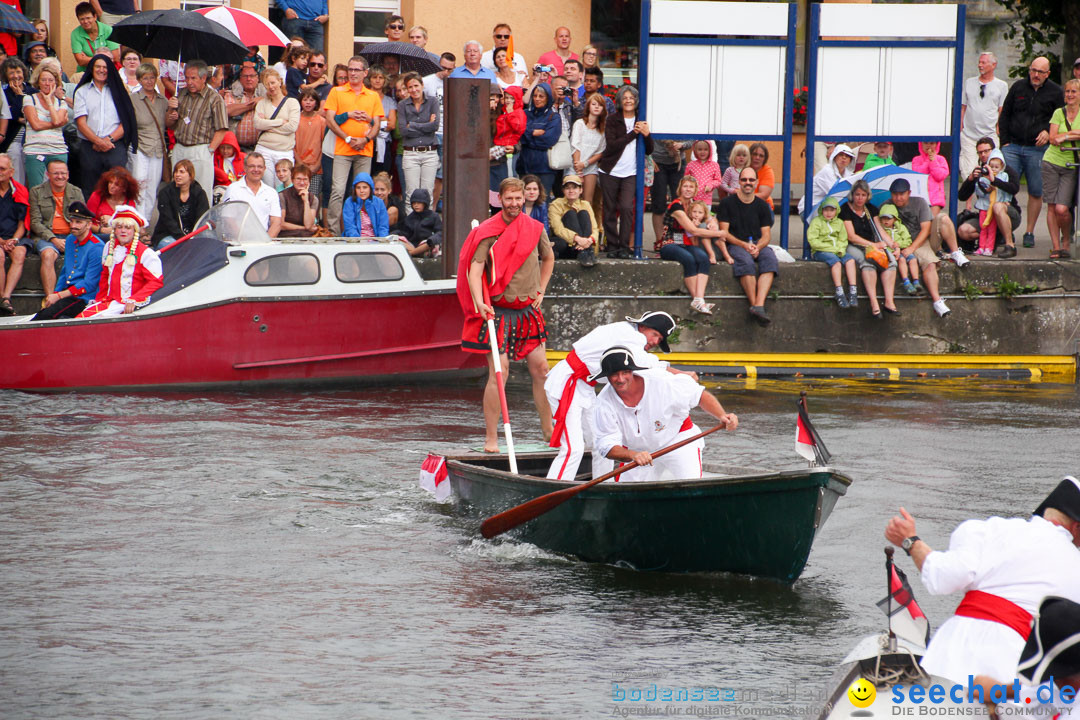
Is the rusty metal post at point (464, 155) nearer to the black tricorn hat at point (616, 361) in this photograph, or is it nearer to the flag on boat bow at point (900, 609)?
the black tricorn hat at point (616, 361)

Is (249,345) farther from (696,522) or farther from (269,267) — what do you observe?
(696,522)

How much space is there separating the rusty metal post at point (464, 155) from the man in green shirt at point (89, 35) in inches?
162

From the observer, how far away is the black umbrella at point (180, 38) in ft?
51.4

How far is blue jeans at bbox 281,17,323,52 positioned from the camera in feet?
62.4

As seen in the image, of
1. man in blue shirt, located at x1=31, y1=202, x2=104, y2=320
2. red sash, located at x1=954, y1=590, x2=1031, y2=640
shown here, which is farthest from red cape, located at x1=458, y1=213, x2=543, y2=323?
red sash, located at x1=954, y1=590, x2=1031, y2=640

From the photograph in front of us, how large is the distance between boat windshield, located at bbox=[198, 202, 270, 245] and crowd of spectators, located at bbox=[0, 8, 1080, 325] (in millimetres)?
266

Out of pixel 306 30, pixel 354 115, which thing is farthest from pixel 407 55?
pixel 306 30

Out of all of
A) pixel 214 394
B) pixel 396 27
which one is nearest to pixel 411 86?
pixel 396 27

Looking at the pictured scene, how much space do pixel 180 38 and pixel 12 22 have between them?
6.23 ft

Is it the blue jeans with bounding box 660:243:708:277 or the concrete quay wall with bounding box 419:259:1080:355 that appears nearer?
the blue jeans with bounding box 660:243:708:277

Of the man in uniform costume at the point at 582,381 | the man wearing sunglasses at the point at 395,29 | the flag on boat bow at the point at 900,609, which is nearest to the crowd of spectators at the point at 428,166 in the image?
the man wearing sunglasses at the point at 395,29

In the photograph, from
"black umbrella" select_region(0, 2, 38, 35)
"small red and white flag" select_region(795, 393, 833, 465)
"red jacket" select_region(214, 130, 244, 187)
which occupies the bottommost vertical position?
"small red and white flag" select_region(795, 393, 833, 465)

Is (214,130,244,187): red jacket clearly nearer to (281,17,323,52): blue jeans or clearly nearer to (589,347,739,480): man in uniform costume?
(281,17,323,52): blue jeans

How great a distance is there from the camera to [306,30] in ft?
62.8
